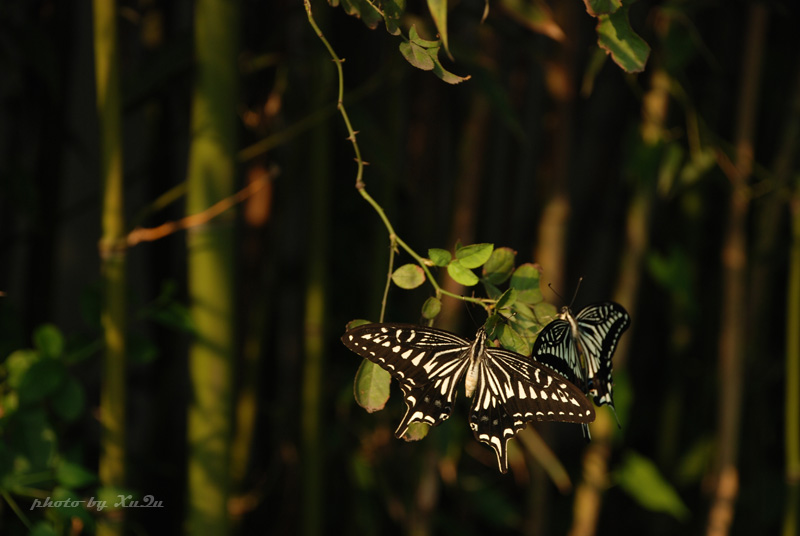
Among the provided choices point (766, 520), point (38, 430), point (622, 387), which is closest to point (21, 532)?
point (38, 430)

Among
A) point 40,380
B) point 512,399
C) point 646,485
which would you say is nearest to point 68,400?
point 40,380

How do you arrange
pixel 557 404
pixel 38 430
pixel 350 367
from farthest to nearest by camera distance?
1. pixel 350 367
2. pixel 38 430
3. pixel 557 404

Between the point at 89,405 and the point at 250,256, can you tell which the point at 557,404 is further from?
the point at 89,405

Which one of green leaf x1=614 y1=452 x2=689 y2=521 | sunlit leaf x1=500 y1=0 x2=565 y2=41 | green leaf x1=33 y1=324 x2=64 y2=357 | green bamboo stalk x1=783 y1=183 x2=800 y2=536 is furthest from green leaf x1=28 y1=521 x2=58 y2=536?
green bamboo stalk x1=783 y1=183 x2=800 y2=536

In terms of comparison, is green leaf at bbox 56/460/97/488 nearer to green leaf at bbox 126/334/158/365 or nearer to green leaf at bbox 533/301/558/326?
green leaf at bbox 126/334/158/365

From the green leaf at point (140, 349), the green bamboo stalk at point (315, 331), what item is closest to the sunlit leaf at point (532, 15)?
the green bamboo stalk at point (315, 331)

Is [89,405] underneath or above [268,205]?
underneath

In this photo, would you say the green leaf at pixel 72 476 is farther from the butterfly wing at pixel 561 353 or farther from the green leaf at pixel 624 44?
the green leaf at pixel 624 44
